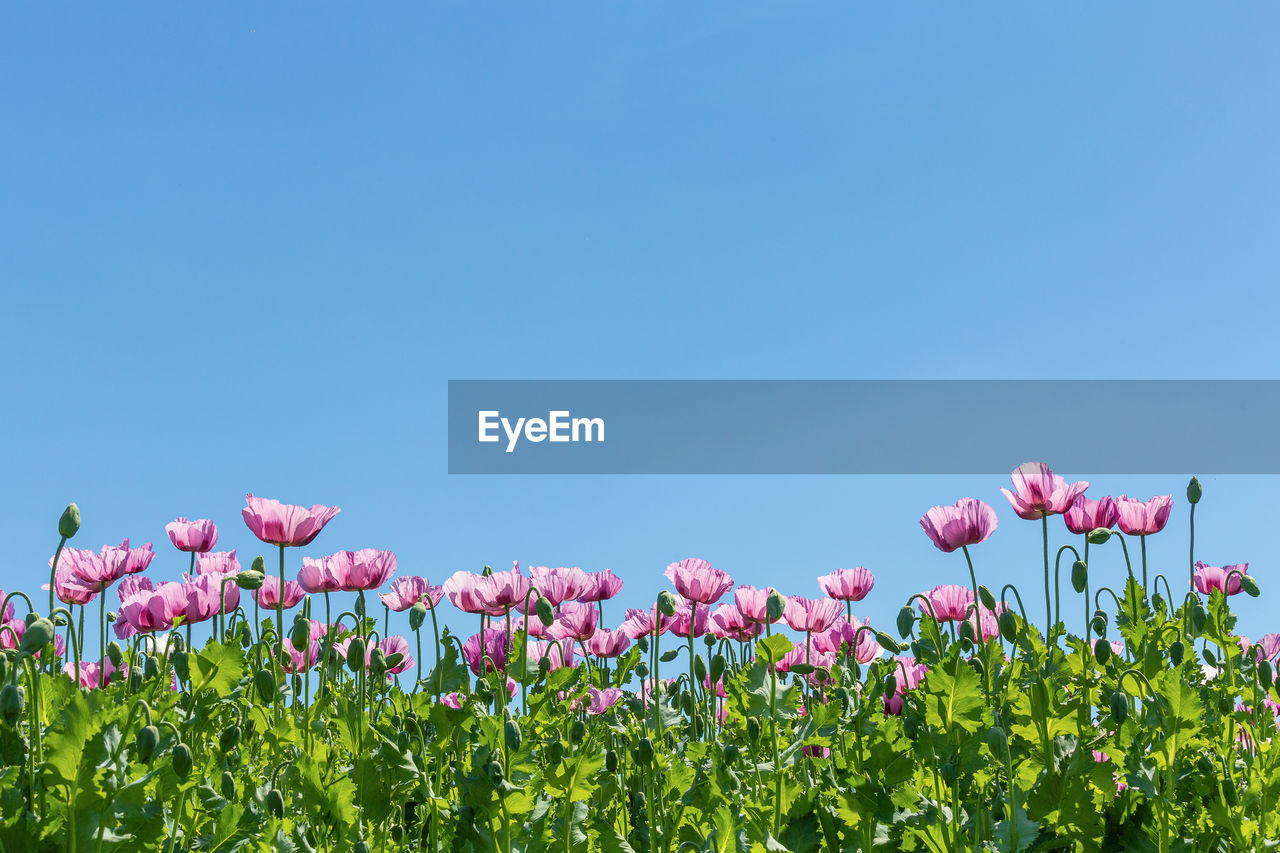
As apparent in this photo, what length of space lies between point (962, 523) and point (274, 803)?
2.64 metres

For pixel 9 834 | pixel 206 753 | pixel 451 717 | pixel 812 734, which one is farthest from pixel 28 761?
pixel 812 734

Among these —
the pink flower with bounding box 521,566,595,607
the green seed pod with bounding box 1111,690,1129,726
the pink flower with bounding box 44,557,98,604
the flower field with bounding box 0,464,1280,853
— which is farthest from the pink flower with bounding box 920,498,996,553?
the pink flower with bounding box 44,557,98,604

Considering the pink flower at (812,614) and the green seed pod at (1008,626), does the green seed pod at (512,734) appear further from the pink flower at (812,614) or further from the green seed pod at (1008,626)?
the pink flower at (812,614)

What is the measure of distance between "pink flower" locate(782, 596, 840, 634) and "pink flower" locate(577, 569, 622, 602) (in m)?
0.76

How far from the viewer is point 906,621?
12.3ft

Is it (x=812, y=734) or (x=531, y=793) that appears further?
(x=812, y=734)

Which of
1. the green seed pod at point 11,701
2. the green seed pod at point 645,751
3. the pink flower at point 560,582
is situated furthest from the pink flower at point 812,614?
the green seed pod at point 11,701

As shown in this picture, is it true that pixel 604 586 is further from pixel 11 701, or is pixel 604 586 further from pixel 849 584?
pixel 11 701

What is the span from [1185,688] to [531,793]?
1.75 m

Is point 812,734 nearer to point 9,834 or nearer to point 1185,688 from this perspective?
point 1185,688

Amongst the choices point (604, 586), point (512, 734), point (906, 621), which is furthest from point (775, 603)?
point (604, 586)

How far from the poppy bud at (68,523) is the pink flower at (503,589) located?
1442mm

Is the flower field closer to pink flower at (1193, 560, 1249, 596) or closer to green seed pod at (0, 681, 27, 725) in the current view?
green seed pod at (0, 681, 27, 725)

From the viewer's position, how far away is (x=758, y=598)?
4840mm
